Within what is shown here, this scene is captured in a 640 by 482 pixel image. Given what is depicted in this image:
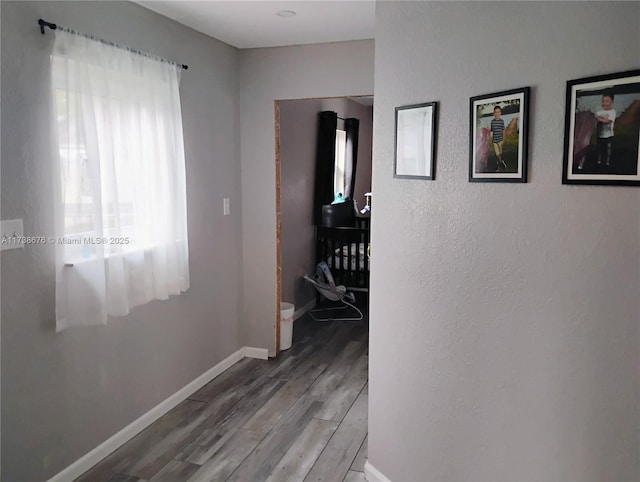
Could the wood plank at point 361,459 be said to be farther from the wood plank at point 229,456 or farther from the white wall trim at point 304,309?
the white wall trim at point 304,309

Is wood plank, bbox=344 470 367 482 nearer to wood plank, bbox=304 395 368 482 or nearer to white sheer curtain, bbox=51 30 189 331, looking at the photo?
wood plank, bbox=304 395 368 482

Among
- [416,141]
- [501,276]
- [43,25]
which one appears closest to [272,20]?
[43,25]

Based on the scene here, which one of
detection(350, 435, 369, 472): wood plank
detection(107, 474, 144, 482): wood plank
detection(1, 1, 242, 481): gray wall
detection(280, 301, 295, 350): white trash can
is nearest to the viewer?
detection(1, 1, 242, 481): gray wall

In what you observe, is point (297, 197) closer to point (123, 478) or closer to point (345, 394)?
point (345, 394)

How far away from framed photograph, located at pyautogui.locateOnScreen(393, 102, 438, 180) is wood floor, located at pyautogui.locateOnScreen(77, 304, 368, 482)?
1511mm

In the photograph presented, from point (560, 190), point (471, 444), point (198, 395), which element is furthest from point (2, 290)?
point (560, 190)

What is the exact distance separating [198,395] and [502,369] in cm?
224

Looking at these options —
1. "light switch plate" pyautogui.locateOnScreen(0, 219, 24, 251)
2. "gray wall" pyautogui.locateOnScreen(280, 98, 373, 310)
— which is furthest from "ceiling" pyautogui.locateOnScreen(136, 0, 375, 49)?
"light switch plate" pyautogui.locateOnScreen(0, 219, 24, 251)

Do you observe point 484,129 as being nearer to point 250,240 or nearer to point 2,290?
point 2,290

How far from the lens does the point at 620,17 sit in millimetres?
1402

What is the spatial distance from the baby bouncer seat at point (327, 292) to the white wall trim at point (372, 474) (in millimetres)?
2589

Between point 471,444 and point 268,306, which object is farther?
point 268,306

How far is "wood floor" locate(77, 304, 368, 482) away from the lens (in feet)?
8.37

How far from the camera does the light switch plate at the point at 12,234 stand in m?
2.08
